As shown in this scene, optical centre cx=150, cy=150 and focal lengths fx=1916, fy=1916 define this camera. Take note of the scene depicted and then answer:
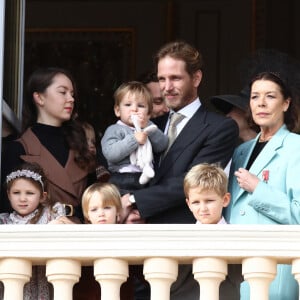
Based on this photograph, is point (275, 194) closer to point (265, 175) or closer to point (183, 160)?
point (265, 175)

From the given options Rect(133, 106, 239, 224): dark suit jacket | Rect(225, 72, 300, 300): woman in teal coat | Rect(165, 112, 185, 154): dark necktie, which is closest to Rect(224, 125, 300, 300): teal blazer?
Rect(225, 72, 300, 300): woman in teal coat

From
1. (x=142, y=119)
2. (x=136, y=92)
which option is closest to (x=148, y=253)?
(x=142, y=119)

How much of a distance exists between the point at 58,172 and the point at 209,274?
1.31 m

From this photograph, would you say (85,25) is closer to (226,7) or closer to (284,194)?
(226,7)

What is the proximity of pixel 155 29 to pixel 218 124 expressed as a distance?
11.8ft

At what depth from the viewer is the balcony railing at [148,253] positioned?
7.85 metres

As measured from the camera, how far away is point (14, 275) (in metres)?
7.99

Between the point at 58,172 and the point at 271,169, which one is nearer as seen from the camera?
the point at 271,169

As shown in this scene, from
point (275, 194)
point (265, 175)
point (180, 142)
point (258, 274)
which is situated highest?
point (180, 142)

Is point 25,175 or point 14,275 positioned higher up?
point 25,175

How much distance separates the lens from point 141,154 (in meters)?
8.74

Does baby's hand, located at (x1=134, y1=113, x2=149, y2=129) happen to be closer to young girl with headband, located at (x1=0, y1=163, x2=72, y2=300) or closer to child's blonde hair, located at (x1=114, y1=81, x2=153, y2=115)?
child's blonde hair, located at (x1=114, y1=81, x2=153, y2=115)

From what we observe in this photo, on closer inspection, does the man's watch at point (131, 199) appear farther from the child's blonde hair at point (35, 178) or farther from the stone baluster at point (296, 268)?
the stone baluster at point (296, 268)

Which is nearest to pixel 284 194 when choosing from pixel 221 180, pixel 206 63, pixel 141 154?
pixel 221 180
